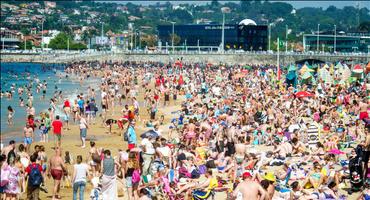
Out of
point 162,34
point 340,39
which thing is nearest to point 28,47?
point 162,34

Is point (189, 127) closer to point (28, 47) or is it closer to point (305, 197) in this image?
point (305, 197)

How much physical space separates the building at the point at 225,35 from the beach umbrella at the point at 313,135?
92.2 m

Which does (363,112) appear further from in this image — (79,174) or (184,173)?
(79,174)

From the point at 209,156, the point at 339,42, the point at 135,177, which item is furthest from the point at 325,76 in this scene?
the point at 339,42

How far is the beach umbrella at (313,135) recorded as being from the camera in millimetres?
17981

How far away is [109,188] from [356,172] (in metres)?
4.56

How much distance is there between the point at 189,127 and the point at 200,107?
7.20 metres

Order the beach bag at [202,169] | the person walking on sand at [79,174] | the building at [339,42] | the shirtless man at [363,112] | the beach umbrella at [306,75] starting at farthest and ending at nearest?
1. the building at [339,42]
2. the beach umbrella at [306,75]
3. the shirtless man at [363,112]
4. the beach bag at [202,169]
5. the person walking on sand at [79,174]

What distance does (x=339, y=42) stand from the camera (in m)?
108

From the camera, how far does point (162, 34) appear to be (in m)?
124

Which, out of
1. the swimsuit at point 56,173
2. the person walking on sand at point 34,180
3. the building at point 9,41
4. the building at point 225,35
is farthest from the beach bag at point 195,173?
the building at point 9,41

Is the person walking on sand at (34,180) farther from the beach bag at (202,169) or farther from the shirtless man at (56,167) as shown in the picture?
the beach bag at (202,169)

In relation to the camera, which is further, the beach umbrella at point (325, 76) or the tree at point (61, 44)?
the tree at point (61, 44)

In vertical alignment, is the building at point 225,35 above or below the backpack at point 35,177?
above
